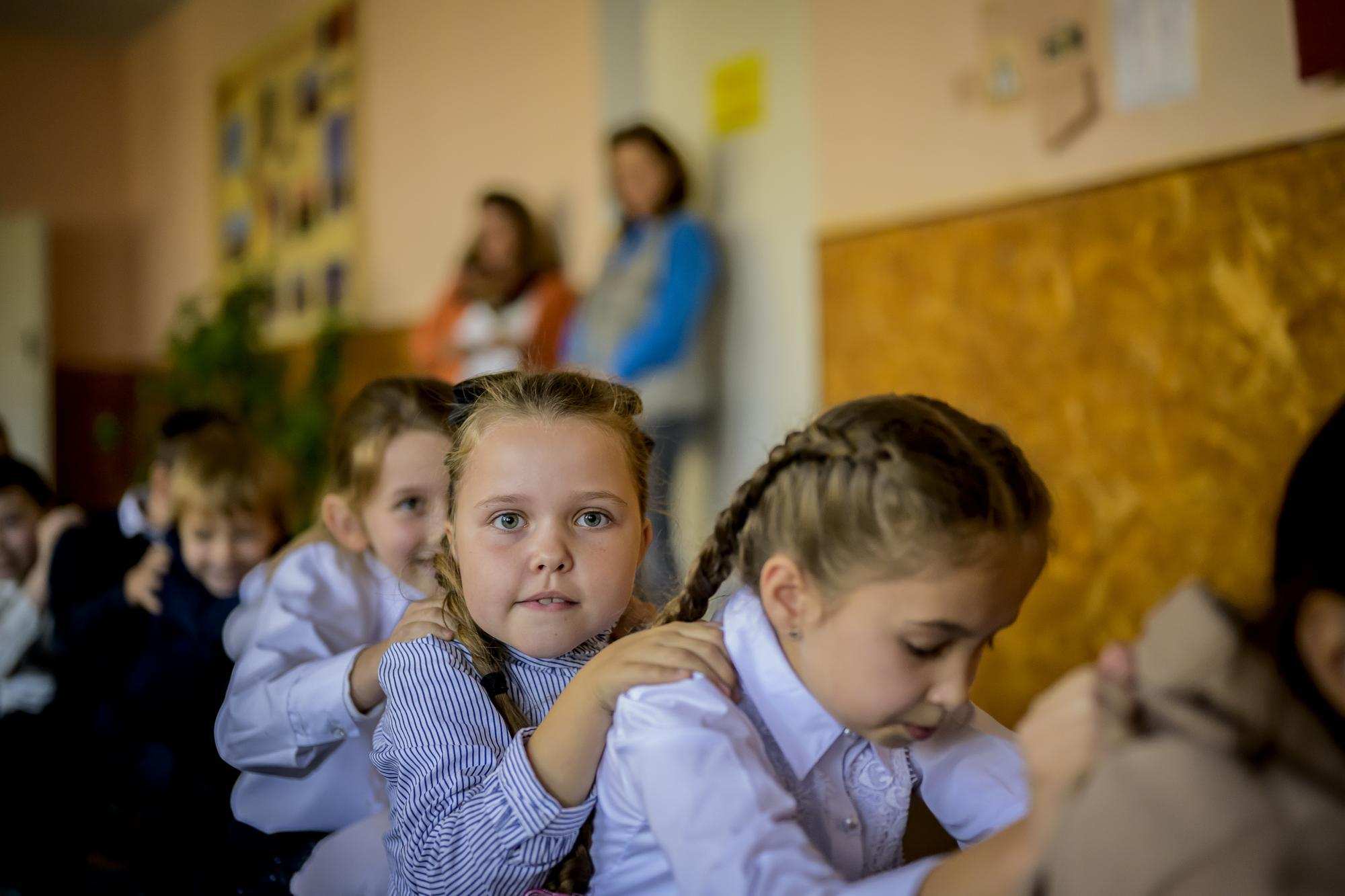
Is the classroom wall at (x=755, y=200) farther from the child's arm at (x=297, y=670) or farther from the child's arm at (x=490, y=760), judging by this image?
the child's arm at (x=490, y=760)

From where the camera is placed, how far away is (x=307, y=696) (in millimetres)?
1320

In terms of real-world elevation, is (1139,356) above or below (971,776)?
above

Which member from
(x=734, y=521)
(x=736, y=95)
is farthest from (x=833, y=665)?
(x=736, y=95)

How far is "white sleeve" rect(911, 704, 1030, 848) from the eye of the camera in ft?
3.44

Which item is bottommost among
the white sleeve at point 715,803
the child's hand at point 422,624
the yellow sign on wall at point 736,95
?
the white sleeve at point 715,803

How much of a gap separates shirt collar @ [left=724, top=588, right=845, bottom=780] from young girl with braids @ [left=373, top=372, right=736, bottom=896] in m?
0.02

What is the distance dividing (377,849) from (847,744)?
0.56 metres

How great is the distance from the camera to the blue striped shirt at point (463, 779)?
3.26 ft

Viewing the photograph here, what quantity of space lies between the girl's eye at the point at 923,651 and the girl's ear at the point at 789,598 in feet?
0.26

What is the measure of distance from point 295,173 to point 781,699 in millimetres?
6377

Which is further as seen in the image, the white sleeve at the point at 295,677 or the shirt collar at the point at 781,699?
the white sleeve at the point at 295,677

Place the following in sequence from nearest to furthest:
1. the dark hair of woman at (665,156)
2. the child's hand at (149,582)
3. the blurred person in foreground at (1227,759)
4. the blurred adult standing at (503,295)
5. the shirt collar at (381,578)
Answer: the blurred person in foreground at (1227,759), the shirt collar at (381,578), the child's hand at (149,582), the dark hair of woman at (665,156), the blurred adult standing at (503,295)

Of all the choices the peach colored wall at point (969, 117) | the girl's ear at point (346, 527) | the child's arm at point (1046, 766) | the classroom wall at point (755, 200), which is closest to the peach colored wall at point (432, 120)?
the classroom wall at point (755, 200)

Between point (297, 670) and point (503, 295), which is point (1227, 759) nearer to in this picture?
point (297, 670)
